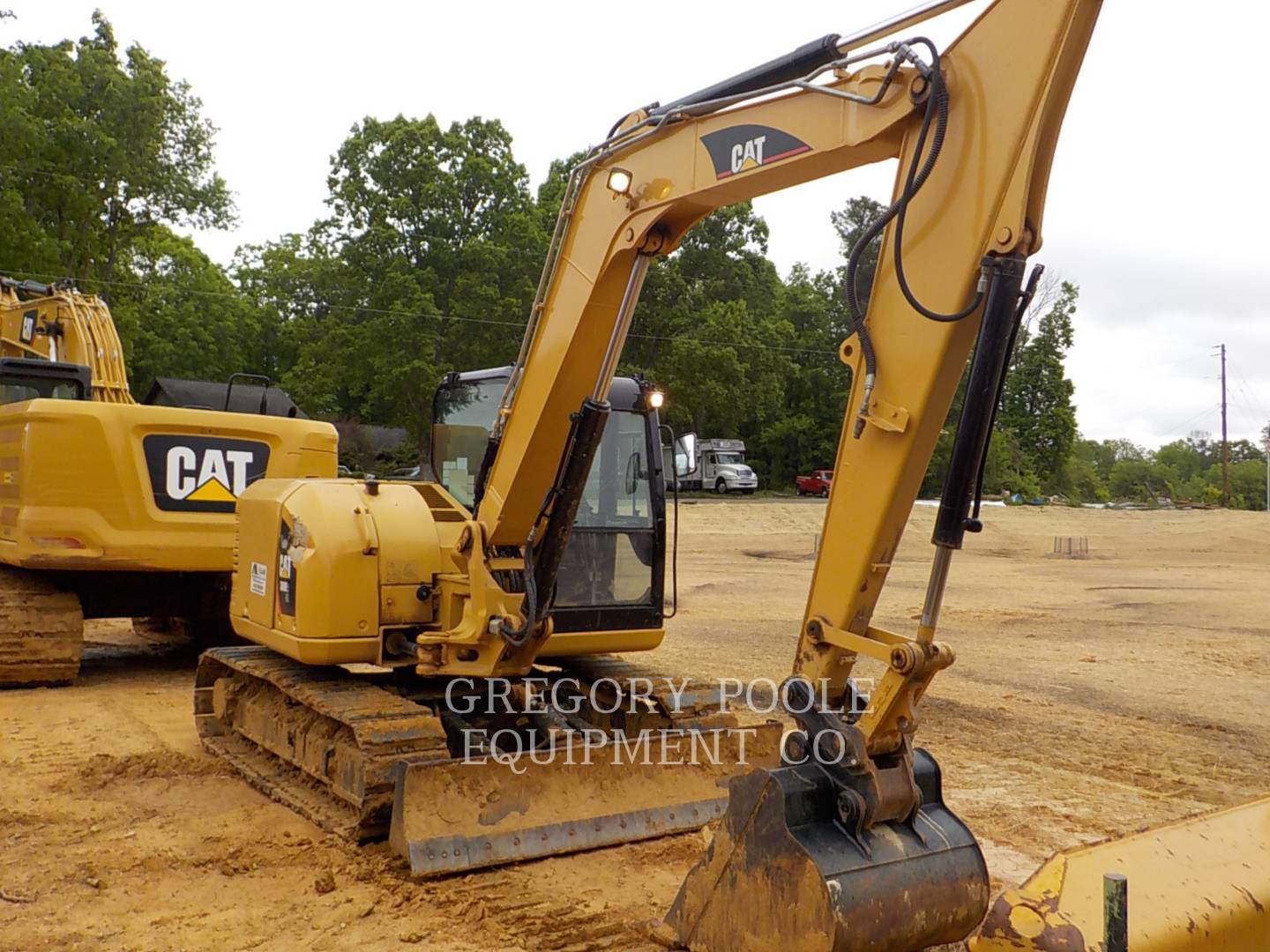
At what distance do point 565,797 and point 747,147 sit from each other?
9.36ft

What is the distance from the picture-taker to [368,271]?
1120 inches

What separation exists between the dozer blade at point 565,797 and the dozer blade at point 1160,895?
1692mm

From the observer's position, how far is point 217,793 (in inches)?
218

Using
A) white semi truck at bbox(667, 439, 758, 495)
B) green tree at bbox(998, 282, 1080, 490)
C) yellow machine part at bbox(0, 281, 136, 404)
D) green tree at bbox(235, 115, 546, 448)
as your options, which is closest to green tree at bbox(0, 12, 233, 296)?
green tree at bbox(235, 115, 546, 448)

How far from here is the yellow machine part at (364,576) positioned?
5199mm

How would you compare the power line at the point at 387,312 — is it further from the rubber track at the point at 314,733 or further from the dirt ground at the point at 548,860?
the rubber track at the point at 314,733

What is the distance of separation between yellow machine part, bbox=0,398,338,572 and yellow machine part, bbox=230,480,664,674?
270 cm

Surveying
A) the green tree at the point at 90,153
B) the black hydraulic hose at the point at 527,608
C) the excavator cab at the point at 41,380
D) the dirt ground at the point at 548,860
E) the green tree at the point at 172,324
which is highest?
the green tree at the point at 90,153

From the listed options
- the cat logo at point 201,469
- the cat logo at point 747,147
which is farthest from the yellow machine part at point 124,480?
the cat logo at point 747,147

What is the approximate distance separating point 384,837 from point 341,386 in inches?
1034

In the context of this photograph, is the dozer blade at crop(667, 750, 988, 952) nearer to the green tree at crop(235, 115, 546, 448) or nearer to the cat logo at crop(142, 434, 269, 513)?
the cat logo at crop(142, 434, 269, 513)

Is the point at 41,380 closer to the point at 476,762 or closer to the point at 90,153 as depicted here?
the point at 476,762

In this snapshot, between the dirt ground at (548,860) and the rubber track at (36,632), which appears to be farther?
the rubber track at (36,632)

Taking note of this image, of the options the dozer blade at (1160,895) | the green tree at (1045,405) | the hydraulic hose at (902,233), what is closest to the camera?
the dozer blade at (1160,895)
